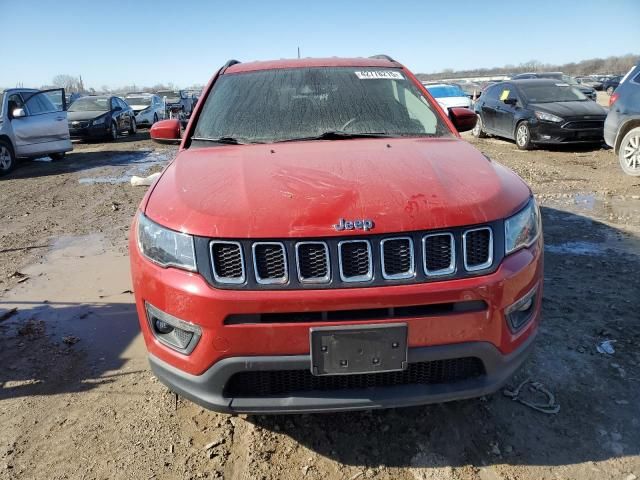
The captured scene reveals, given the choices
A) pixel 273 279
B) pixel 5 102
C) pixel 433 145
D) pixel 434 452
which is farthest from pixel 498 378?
pixel 5 102

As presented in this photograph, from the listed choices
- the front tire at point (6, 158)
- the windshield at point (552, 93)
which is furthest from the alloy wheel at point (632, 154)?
the front tire at point (6, 158)

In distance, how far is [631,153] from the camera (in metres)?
7.70

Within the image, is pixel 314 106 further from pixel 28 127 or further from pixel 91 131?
pixel 91 131

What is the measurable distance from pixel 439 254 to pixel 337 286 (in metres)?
0.42

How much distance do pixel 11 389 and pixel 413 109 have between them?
9.70ft

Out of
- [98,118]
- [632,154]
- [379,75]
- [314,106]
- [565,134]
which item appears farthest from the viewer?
[98,118]

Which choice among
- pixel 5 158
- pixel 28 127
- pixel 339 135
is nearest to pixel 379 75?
pixel 339 135

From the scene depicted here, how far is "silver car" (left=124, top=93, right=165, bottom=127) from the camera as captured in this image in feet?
68.8

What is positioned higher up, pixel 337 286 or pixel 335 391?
pixel 337 286

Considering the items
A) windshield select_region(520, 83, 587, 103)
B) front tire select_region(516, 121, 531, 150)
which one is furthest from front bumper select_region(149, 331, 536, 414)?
windshield select_region(520, 83, 587, 103)

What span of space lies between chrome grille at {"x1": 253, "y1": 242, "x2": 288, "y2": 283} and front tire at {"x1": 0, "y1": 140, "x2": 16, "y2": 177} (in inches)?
420

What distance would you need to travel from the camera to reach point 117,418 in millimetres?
2576

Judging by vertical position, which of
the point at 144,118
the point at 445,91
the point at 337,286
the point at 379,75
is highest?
the point at 379,75

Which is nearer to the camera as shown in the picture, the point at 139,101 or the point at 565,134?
the point at 565,134
